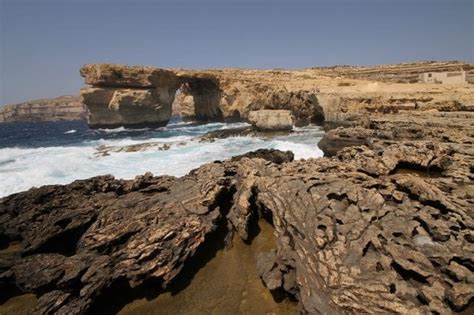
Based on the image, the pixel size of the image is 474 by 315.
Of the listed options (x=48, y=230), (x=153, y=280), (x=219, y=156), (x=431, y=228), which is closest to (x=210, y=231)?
(x=153, y=280)

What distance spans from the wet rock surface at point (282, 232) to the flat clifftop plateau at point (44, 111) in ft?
439

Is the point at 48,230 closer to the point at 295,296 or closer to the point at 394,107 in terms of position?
the point at 295,296

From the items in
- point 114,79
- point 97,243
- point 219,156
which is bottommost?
point 219,156

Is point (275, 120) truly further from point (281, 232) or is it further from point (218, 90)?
point (281, 232)

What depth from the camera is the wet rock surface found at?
476cm

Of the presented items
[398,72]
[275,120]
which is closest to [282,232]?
[275,120]

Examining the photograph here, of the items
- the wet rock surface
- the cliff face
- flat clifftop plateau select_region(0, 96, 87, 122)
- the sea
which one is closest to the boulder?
the sea

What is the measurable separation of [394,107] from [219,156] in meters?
11.9

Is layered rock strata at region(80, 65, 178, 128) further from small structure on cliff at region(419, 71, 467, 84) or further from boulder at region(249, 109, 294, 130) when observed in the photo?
small structure on cliff at region(419, 71, 467, 84)

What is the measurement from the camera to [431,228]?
5.65 metres

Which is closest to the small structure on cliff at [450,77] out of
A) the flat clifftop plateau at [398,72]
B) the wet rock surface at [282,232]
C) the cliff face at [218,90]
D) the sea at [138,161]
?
the cliff face at [218,90]

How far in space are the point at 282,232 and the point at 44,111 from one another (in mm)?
149487

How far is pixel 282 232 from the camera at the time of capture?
6195 millimetres

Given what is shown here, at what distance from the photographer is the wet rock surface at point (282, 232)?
476cm
